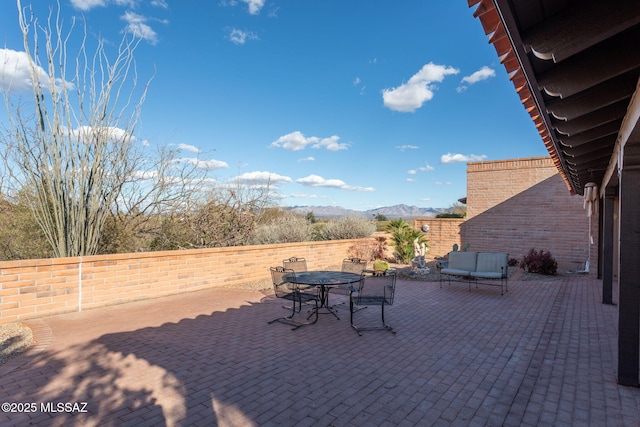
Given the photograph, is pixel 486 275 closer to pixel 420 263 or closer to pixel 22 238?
pixel 420 263

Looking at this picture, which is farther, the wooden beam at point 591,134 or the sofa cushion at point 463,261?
the sofa cushion at point 463,261

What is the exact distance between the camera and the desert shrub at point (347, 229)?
14172 mm

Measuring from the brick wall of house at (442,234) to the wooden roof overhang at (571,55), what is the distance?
1150 centimetres

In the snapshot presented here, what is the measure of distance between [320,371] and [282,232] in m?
8.60

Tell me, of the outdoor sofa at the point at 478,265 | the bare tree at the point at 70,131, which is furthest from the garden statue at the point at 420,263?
the bare tree at the point at 70,131

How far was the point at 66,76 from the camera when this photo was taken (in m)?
6.67

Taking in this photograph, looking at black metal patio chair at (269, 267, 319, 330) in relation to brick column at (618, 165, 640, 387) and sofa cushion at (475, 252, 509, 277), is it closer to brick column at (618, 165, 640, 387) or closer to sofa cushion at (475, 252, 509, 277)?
brick column at (618, 165, 640, 387)

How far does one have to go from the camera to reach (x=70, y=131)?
6.62 m

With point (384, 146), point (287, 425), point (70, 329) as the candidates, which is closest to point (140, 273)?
point (70, 329)

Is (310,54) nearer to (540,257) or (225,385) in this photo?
(540,257)

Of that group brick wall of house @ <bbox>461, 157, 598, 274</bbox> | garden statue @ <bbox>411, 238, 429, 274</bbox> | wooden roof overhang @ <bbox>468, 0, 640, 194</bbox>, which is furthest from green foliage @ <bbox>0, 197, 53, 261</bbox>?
brick wall of house @ <bbox>461, 157, 598, 274</bbox>

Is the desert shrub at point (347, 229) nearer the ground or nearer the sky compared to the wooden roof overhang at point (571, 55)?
nearer the ground

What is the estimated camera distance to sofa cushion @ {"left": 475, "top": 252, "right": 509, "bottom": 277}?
28.1ft

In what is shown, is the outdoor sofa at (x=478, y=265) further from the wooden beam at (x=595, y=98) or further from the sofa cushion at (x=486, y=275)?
the wooden beam at (x=595, y=98)
